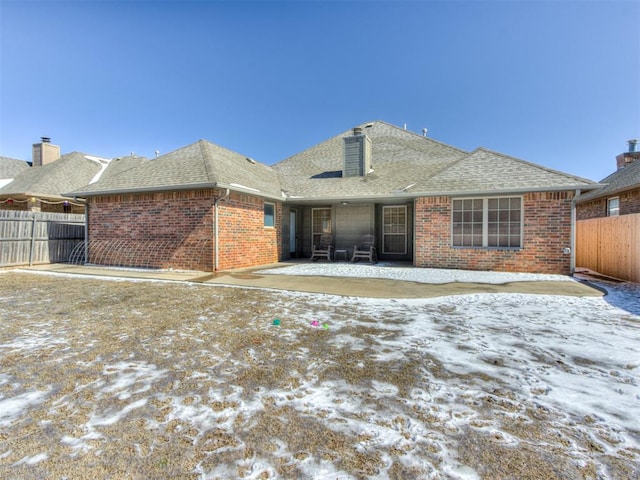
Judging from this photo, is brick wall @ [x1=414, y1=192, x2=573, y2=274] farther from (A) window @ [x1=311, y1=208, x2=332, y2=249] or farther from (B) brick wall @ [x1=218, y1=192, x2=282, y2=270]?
(B) brick wall @ [x1=218, y1=192, x2=282, y2=270]

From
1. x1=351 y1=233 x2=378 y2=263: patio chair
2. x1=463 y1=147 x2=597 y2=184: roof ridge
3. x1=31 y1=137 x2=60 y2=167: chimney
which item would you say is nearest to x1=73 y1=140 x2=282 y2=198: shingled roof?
x1=351 y1=233 x2=378 y2=263: patio chair

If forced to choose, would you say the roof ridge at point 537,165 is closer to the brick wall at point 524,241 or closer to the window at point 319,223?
the brick wall at point 524,241

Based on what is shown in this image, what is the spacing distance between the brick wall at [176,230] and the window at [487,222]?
690 centimetres

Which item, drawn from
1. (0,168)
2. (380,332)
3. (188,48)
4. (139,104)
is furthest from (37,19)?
(0,168)

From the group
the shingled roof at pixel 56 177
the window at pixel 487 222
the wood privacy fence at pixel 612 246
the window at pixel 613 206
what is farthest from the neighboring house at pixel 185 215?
the window at pixel 613 206

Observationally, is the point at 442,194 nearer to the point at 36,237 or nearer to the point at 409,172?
the point at 409,172

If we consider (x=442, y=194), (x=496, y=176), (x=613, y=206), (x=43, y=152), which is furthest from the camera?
(x=43, y=152)

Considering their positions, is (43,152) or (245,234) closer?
(245,234)

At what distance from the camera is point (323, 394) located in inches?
105

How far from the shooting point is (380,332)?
4258 millimetres

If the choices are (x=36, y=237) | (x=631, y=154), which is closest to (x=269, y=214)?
(x=36, y=237)

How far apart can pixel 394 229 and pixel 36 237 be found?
45.0 ft

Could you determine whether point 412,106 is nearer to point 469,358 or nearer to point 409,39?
point 409,39

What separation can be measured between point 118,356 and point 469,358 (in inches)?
148
